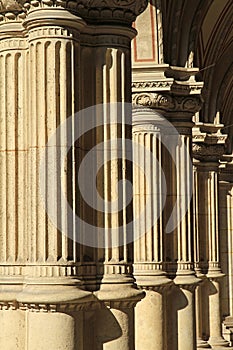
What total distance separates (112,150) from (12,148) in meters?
0.74

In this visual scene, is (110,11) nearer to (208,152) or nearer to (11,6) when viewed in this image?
(11,6)

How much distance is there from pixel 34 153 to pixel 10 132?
368 millimetres

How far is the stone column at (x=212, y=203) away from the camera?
776 inches

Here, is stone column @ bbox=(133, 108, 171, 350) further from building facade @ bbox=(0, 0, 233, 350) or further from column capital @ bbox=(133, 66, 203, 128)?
building facade @ bbox=(0, 0, 233, 350)

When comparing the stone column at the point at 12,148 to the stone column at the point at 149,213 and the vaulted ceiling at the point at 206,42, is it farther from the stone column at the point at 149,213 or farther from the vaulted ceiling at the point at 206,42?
the vaulted ceiling at the point at 206,42

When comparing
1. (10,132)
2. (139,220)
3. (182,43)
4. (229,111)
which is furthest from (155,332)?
(229,111)

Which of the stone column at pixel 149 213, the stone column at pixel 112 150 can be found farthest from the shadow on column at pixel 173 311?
the stone column at pixel 112 150

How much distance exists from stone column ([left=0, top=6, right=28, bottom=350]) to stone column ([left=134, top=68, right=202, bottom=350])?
6.00 metres

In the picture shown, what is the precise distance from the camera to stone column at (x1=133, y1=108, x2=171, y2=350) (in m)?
12.6

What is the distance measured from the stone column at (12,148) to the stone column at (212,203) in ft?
39.6

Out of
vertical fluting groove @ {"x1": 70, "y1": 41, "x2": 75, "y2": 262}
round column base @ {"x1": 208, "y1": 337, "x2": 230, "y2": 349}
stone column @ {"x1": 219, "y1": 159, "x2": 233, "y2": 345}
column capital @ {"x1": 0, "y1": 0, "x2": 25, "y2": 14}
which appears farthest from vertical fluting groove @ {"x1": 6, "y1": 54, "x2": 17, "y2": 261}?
stone column @ {"x1": 219, "y1": 159, "x2": 233, "y2": 345}

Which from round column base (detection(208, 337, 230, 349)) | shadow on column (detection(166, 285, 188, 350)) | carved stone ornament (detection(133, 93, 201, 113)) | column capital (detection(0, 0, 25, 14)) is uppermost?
carved stone ornament (detection(133, 93, 201, 113))

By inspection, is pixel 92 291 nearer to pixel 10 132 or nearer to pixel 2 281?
pixel 2 281

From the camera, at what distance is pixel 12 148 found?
305 inches
